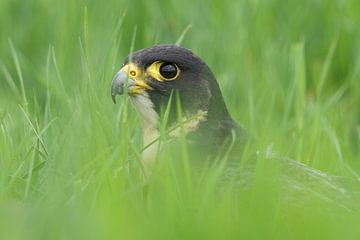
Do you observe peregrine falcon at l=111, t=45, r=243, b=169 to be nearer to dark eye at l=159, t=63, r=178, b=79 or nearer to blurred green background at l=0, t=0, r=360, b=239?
dark eye at l=159, t=63, r=178, b=79

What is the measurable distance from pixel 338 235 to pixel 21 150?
5.52 feet

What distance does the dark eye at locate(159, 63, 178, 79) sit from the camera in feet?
19.3

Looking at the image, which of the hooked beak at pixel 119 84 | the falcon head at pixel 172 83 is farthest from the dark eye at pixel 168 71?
the hooked beak at pixel 119 84

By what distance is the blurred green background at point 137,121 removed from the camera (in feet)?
13.7

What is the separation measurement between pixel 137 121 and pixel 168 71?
0.33m

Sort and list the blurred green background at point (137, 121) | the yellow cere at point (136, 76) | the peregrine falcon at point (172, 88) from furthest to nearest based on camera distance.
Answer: the yellow cere at point (136, 76)
the peregrine falcon at point (172, 88)
the blurred green background at point (137, 121)

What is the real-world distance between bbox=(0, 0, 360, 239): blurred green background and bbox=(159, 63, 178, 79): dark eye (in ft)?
0.83

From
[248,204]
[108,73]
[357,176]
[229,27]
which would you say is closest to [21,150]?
[108,73]

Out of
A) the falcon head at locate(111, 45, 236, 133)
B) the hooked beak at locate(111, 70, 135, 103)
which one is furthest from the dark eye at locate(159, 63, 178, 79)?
the hooked beak at locate(111, 70, 135, 103)

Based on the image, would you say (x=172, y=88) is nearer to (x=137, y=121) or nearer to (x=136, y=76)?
(x=136, y=76)

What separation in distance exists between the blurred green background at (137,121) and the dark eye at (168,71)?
253 millimetres

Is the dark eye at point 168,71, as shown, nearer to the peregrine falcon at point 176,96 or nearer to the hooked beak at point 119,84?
the peregrine falcon at point 176,96

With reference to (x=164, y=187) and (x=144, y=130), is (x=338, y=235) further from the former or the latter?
(x=144, y=130)

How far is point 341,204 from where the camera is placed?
4.89m
